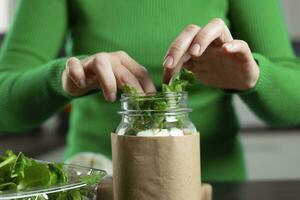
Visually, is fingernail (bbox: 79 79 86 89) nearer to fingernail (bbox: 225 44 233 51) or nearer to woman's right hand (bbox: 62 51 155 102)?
woman's right hand (bbox: 62 51 155 102)

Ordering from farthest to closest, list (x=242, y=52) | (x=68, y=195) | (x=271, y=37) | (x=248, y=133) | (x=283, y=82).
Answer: (x=248, y=133) < (x=271, y=37) < (x=283, y=82) < (x=242, y=52) < (x=68, y=195)

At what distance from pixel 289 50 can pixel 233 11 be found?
0.14 metres

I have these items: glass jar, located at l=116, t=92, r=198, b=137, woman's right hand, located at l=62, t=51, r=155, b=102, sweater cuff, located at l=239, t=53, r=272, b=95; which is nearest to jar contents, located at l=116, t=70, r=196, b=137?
glass jar, located at l=116, t=92, r=198, b=137

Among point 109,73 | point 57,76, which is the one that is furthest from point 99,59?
point 57,76

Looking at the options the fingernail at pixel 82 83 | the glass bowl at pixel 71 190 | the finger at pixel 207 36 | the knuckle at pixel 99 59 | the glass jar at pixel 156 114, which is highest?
the finger at pixel 207 36

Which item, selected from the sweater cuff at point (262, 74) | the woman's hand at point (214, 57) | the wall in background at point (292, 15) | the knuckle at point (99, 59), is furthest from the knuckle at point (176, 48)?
the wall in background at point (292, 15)

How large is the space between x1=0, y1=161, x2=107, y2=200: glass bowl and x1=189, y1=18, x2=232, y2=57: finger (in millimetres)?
182

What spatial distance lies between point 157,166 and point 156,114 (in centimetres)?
5

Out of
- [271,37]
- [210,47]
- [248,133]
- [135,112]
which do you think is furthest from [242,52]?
[248,133]

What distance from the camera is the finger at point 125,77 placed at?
75 centimetres

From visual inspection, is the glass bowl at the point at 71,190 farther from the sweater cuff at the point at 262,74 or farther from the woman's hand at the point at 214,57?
the sweater cuff at the point at 262,74

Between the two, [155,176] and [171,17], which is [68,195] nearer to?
[155,176]

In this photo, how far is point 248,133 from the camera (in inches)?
98.7

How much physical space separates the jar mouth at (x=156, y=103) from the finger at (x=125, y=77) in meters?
0.14
